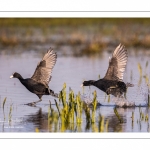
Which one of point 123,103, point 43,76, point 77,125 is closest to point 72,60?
point 43,76

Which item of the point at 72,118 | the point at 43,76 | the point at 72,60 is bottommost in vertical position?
the point at 72,118

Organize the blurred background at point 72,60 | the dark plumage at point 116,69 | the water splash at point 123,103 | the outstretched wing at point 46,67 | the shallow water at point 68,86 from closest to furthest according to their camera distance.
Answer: the shallow water at point 68,86
the blurred background at point 72,60
the water splash at point 123,103
the outstretched wing at point 46,67
the dark plumage at point 116,69

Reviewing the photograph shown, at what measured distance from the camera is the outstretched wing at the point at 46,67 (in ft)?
49.1

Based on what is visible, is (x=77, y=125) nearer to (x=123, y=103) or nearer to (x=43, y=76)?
(x=123, y=103)

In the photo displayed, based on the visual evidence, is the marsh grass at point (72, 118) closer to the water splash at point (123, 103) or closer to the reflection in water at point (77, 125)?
the reflection in water at point (77, 125)

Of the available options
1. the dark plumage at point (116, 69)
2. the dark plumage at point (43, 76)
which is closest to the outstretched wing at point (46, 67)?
the dark plumage at point (43, 76)

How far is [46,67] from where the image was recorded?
1499 cm

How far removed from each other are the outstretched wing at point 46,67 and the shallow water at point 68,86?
A: 0.47 meters

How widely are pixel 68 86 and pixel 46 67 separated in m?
1.10

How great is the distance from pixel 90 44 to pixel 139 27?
2.05 metres

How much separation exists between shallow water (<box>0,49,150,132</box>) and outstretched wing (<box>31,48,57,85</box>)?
468 millimetres

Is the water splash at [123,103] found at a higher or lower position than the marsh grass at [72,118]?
higher
